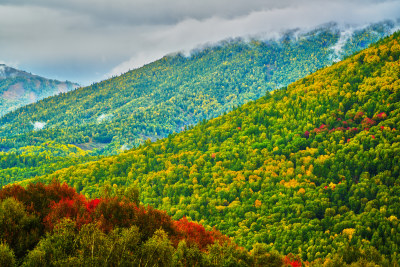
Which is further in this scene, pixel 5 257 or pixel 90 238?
pixel 90 238

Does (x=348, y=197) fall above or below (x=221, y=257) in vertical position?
below

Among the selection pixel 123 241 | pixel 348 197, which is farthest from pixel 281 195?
pixel 123 241

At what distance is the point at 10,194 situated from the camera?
232ft

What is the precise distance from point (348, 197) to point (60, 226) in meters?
150

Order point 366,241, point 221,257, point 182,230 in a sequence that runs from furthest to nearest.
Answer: point 366,241
point 182,230
point 221,257

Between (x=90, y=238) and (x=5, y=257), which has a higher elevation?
(x=5, y=257)

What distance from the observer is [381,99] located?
199m

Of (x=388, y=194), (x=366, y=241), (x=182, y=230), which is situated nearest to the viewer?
(x=182, y=230)

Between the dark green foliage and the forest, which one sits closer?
the dark green foliage

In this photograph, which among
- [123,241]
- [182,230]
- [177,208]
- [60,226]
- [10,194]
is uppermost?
[10,194]

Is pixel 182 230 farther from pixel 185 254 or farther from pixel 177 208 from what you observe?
pixel 177 208

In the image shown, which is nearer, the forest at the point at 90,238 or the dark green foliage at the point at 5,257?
the dark green foliage at the point at 5,257

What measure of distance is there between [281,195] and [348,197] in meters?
32.4

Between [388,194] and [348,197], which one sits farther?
[348,197]
